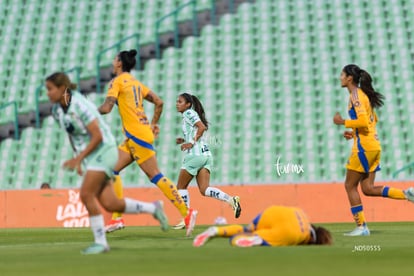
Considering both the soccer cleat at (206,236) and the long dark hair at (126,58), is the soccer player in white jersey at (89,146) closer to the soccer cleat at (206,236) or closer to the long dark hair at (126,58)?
the soccer cleat at (206,236)

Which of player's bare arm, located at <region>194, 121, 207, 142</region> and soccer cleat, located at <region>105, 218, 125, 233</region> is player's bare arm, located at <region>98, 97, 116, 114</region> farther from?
player's bare arm, located at <region>194, 121, 207, 142</region>

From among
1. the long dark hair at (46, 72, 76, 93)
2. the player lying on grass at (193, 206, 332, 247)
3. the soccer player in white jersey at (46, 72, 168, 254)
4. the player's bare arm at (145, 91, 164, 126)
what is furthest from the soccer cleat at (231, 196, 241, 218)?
the long dark hair at (46, 72, 76, 93)

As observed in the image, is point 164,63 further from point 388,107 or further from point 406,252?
point 406,252

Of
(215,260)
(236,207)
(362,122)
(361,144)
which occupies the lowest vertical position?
(215,260)

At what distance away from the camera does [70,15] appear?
26.9 m

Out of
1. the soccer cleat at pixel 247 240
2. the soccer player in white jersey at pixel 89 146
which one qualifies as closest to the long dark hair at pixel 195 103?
the soccer player in white jersey at pixel 89 146

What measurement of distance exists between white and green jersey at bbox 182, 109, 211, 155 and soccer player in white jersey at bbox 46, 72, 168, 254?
4.98 meters

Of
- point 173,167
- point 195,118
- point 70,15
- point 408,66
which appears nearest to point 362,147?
point 195,118

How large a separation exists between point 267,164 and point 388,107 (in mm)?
3389

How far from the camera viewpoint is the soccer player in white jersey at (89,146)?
321 inches

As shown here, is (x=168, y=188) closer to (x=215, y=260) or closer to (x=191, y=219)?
(x=191, y=219)

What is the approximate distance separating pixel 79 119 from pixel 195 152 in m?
5.74

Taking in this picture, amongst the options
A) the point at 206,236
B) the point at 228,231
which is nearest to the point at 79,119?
the point at 206,236

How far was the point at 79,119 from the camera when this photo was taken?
820 cm
